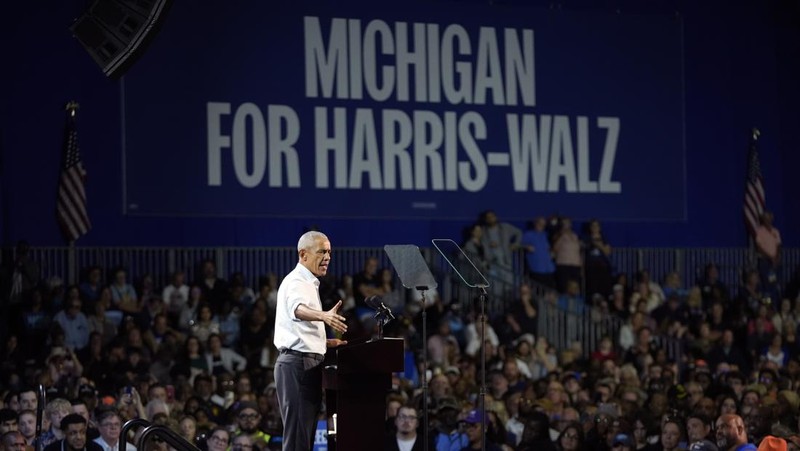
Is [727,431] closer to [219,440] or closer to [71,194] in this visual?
[219,440]

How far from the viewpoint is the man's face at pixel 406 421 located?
36.2 ft

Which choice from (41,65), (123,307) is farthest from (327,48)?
(123,307)

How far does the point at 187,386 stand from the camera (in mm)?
13445

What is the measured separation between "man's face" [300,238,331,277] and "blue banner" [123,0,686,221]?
9814mm

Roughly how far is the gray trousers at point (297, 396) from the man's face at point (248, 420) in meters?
3.58

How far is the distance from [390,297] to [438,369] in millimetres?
2116

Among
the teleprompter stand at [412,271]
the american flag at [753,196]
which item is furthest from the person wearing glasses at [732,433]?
the american flag at [753,196]

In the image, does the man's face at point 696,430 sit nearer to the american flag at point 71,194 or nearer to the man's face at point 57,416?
the man's face at point 57,416

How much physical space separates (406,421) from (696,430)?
215cm

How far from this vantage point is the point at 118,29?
12234mm

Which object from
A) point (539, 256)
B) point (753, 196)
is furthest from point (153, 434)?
point (753, 196)

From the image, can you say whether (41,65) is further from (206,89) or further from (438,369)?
(438,369)

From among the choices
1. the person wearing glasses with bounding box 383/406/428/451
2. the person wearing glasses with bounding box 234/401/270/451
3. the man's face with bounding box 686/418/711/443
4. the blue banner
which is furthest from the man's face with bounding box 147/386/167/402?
the blue banner

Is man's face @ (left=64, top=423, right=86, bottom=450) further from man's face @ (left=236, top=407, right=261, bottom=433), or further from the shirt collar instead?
the shirt collar
